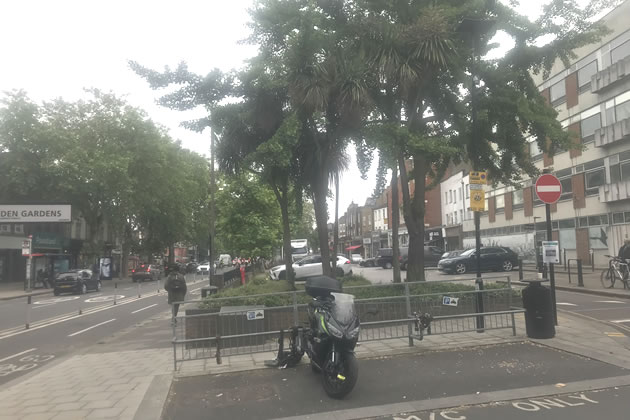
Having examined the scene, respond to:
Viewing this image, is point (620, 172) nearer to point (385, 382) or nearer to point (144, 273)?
point (385, 382)

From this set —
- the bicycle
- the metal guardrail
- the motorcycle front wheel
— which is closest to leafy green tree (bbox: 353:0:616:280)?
the metal guardrail

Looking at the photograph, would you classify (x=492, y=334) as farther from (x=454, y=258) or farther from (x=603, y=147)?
(x=603, y=147)

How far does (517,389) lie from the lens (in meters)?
5.37

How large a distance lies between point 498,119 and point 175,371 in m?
8.84

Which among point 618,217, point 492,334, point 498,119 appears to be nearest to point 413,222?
point 498,119

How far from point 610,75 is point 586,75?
3003 millimetres

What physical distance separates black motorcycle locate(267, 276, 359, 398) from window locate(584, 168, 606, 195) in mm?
27651

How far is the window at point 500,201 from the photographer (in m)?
39.9

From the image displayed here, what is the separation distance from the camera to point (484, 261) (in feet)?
82.3

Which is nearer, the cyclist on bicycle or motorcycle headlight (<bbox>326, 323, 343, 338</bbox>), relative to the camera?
motorcycle headlight (<bbox>326, 323, 343, 338</bbox>)

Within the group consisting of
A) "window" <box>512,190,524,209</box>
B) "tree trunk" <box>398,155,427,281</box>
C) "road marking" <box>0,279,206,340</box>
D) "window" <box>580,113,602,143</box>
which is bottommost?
"road marking" <box>0,279,206,340</box>

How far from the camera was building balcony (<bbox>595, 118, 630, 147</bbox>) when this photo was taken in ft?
82.0

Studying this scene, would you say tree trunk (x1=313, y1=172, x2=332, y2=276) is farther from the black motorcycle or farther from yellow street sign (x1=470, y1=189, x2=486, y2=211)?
the black motorcycle

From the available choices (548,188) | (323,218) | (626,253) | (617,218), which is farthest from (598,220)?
(323,218)
